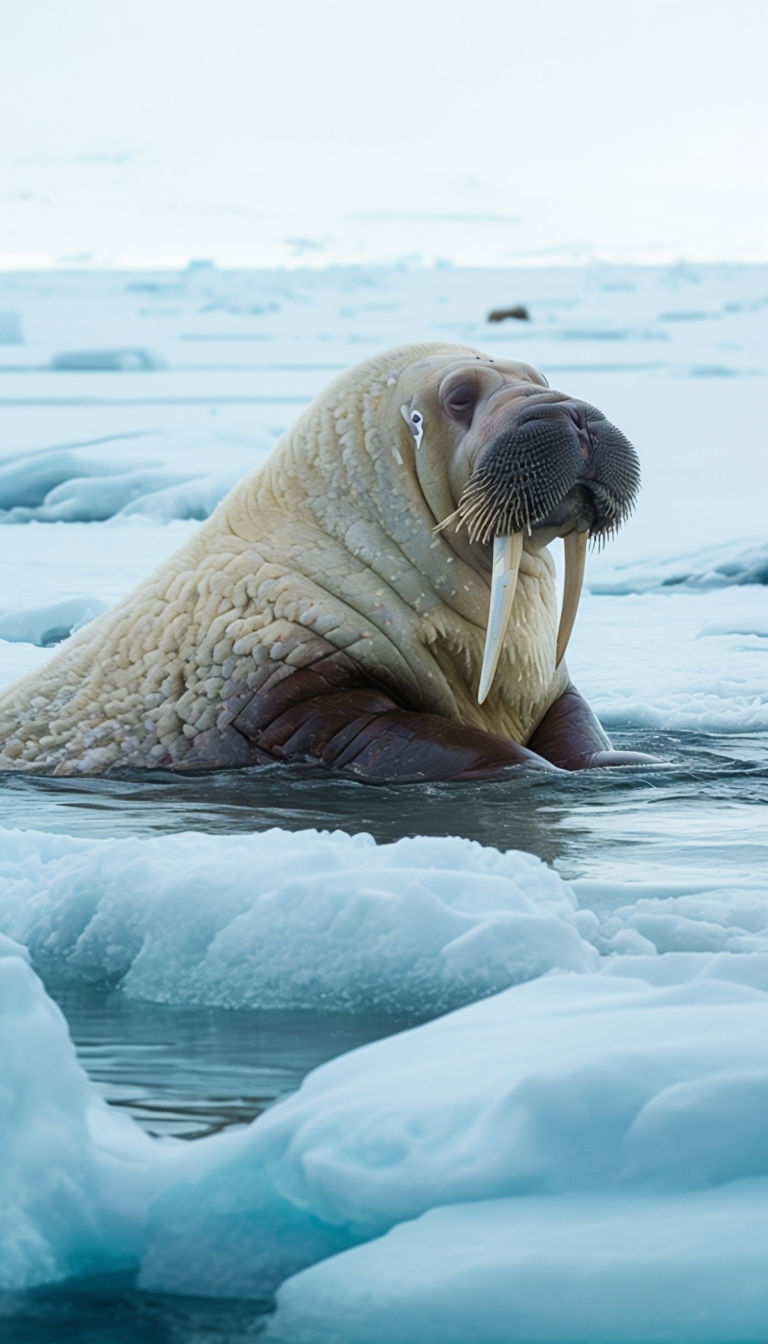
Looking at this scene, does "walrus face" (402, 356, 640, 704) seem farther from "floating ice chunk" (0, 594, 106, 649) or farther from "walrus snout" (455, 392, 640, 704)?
"floating ice chunk" (0, 594, 106, 649)

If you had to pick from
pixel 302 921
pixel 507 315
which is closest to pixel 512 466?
pixel 302 921

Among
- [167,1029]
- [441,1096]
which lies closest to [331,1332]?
[441,1096]

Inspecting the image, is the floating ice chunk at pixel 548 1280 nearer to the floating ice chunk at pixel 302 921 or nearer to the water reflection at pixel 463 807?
the floating ice chunk at pixel 302 921

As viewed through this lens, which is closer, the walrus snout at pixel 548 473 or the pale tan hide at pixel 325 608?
the walrus snout at pixel 548 473

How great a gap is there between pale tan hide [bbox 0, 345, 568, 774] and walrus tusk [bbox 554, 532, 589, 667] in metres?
0.04

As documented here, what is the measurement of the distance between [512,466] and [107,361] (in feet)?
67.8

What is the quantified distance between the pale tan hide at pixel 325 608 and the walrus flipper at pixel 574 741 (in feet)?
0.18

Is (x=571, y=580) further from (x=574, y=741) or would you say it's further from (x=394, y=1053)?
(x=394, y=1053)

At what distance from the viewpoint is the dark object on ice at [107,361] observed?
24.8m

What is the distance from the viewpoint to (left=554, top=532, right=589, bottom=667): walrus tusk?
5.28m

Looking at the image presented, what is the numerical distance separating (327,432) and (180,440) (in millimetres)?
9509

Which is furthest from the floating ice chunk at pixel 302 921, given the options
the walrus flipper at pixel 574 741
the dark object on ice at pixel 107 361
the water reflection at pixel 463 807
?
the dark object on ice at pixel 107 361

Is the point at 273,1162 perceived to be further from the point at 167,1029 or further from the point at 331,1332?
the point at 167,1029

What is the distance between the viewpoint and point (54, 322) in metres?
32.9
